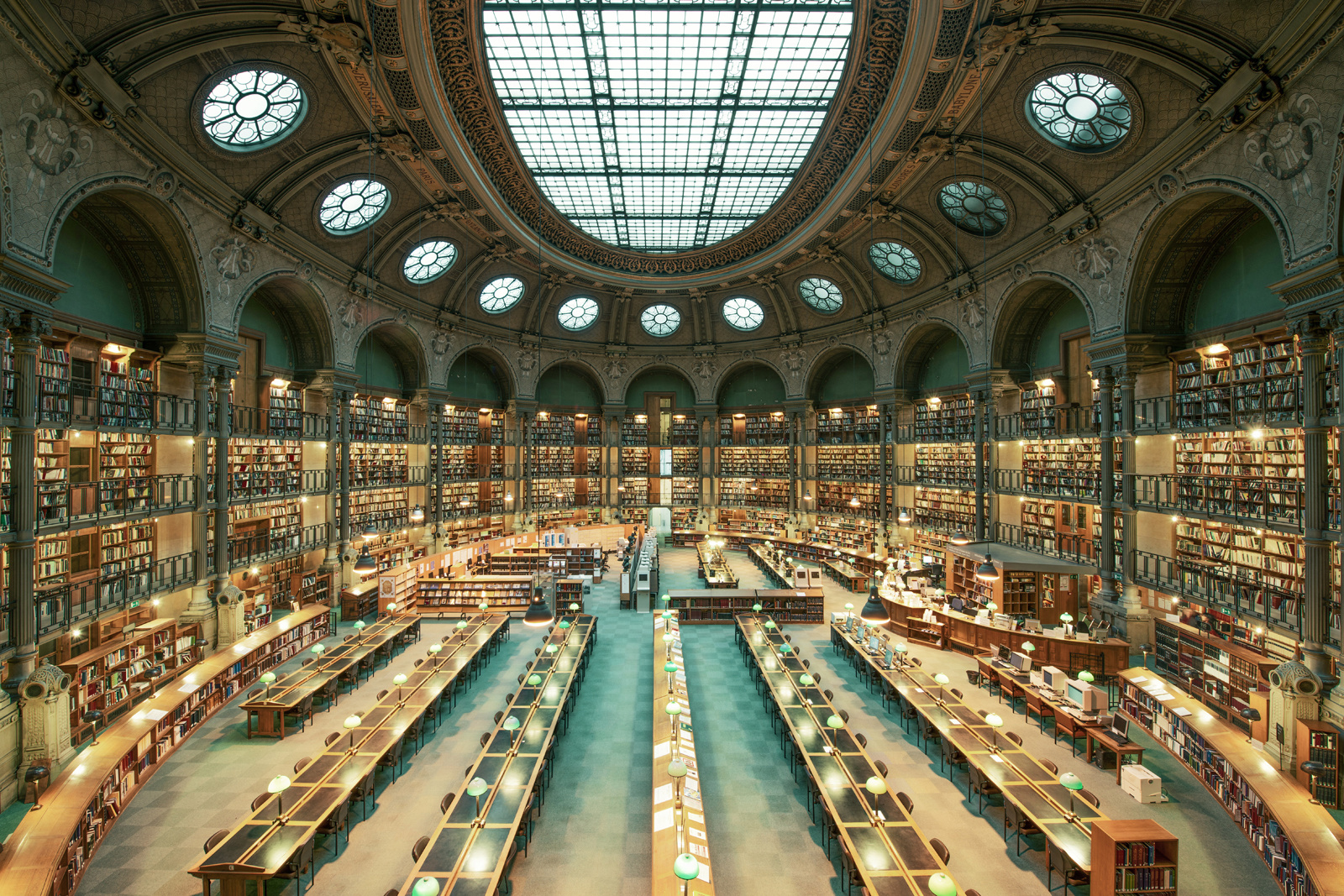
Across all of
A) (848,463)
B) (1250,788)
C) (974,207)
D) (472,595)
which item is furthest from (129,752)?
(848,463)

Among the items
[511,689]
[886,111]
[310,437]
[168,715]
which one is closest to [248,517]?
[310,437]

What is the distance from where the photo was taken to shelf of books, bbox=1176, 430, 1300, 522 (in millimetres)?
9844

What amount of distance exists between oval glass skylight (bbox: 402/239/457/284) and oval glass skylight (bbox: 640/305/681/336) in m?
10.2

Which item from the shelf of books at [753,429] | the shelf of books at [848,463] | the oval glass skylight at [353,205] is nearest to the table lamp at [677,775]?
the oval glass skylight at [353,205]

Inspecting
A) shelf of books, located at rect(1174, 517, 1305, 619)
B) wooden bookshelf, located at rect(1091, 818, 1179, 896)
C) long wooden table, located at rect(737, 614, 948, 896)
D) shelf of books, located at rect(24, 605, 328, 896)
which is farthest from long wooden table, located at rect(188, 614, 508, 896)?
shelf of books, located at rect(1174, 517, 1305, 619)

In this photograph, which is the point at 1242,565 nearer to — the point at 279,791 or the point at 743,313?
the point at 279,791

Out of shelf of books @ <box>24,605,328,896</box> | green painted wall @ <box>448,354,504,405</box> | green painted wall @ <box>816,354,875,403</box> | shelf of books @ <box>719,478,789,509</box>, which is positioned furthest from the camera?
shelf of books @ <box>719,478,789,509</box>

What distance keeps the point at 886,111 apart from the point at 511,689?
1532 cm

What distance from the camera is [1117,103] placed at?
1101 cm

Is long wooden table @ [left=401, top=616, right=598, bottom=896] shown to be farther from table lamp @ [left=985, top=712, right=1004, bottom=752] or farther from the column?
the column

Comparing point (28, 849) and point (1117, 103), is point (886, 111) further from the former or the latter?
point (28, 849)

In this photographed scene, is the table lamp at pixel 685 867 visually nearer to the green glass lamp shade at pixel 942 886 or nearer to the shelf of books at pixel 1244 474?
the green glass lamp shade at pixel 942 886

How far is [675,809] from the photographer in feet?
23.0

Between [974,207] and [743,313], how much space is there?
41.6 ft
